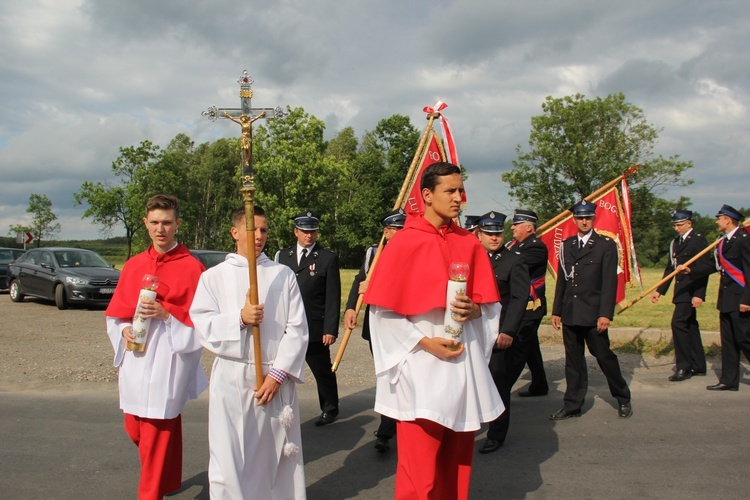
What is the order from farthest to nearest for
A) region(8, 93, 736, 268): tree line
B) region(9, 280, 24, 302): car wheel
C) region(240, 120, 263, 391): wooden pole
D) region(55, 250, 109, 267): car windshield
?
1. region(8, 93, 736, 268): tree line
2. region(9, 280, 24, 302): car wheel
3. region(55, 250, 109, 267): car windshield
4. region(240, 120, 263, 391): wooden pole

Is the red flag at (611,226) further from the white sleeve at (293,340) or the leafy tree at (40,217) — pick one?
the leafy tree at (40,217)

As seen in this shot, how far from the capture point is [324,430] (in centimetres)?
614

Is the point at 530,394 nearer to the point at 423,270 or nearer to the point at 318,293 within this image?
the point at 318,293

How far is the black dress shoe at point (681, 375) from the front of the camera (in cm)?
812

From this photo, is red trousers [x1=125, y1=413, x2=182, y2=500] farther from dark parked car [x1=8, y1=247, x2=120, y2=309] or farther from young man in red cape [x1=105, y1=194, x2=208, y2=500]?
dark parked car [x1=8, y1=247, x2=120, y2=309]

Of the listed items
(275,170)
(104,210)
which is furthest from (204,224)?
(104,210)

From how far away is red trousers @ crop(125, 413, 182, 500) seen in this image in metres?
3.92

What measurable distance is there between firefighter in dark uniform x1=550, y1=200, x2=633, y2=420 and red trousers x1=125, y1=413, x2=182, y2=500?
3956 mm

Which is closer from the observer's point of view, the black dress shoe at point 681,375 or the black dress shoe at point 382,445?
the black dress shoe at point 382,445

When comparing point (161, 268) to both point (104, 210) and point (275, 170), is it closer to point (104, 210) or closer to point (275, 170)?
point (104, 210)

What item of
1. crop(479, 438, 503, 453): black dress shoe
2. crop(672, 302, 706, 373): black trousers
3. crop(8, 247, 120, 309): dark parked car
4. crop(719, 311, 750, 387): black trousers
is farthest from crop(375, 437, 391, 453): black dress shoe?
crop(8, 247, 120, 309): dark parked car

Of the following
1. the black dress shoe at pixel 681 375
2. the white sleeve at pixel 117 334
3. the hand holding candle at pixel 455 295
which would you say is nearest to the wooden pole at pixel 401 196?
the white sleeve at pixel 117 334

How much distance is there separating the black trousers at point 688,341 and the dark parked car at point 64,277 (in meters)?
12.9

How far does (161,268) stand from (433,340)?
207 centimetres
